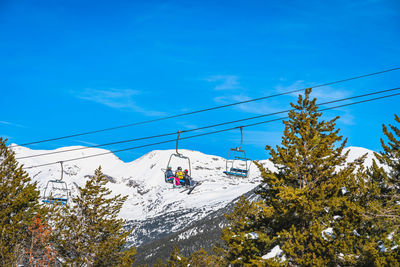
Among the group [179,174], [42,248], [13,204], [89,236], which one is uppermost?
[179,174]

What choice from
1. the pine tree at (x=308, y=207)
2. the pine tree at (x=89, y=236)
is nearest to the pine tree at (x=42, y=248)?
the pine tree at (x=89, y=236)

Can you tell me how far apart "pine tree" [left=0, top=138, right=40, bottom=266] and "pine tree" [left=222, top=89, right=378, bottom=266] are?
54.7ft

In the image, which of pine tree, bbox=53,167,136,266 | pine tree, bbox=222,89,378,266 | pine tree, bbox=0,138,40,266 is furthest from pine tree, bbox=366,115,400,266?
pine tree, bbox=0,138,40,266

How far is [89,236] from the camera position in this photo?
92.3 ft

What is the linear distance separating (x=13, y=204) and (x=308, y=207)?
76.0 ft

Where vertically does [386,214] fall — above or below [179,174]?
below

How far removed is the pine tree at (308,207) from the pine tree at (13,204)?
54.7ft

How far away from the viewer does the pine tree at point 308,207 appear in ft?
58.0

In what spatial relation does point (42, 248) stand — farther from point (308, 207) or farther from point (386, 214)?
point (386, 214)

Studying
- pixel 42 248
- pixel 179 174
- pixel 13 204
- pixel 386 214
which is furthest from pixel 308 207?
pixel 179 174

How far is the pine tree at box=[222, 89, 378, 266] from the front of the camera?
17672mm

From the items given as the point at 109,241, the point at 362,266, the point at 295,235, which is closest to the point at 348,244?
the point at 362,266

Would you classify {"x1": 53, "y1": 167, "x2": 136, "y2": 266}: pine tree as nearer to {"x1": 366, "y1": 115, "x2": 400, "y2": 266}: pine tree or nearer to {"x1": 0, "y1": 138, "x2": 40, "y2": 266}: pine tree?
{"x1": 0, "y1": 138, "x2": 40, "y2": 266}: pine tree

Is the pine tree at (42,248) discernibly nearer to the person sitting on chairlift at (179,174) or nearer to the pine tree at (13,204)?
the pine tree at (13,204)
